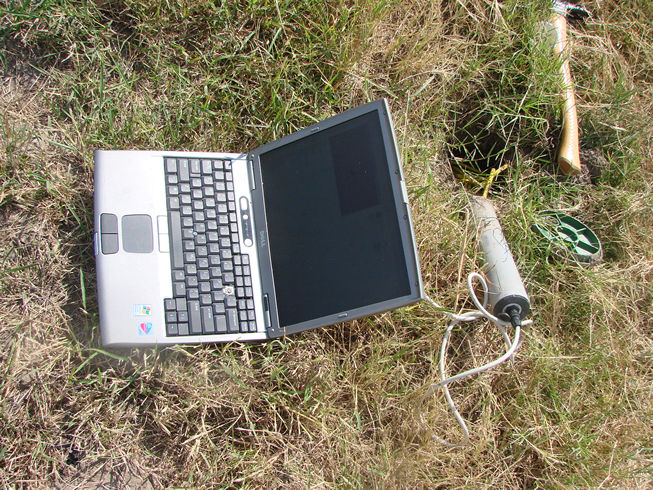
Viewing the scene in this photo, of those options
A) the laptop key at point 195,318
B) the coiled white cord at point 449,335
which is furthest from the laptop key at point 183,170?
the coiled white cord at point 449,335

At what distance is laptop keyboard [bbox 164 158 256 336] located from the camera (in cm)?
183

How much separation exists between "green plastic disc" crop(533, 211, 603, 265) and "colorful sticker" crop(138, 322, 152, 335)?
163 cm

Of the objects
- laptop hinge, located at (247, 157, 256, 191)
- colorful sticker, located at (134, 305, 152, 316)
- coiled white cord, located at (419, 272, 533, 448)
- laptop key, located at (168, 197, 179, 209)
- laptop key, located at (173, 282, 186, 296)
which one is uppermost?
laptop hinge, located at (247, 157, 256, 191)

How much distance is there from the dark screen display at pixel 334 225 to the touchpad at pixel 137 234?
1.27 ft

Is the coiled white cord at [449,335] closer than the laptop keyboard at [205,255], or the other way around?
the laptop keyboard at [205,255]

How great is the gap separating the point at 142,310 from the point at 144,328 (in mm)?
55

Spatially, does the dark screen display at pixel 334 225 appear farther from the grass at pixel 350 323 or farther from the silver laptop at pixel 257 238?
the grass at pixel 350 323

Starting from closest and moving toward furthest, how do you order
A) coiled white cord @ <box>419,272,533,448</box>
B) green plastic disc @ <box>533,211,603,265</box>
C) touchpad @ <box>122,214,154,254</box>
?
touchpad @ <box>122,214,154,254</box> < coiled white cord @ <box>419,272,533,448</box> < green plastic disc @ <box>533,211,603,265</box>

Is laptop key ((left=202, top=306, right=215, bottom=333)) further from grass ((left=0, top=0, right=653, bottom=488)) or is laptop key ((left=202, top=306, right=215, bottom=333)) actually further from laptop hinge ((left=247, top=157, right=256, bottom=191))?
laptop hinge ((left=247, top=157, right=256, bottom=191))

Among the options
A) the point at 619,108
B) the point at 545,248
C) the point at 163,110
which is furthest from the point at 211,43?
the point at 619,108

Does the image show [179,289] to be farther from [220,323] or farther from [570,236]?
[570,236]

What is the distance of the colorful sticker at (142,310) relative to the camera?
1.76 meters

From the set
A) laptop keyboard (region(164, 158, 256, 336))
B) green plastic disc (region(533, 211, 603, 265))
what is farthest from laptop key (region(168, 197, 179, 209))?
green plastic disc (region(533, 211, 603, 265))

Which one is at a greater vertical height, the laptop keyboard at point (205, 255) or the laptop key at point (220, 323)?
the laptop keyboard at point (205, 255)
